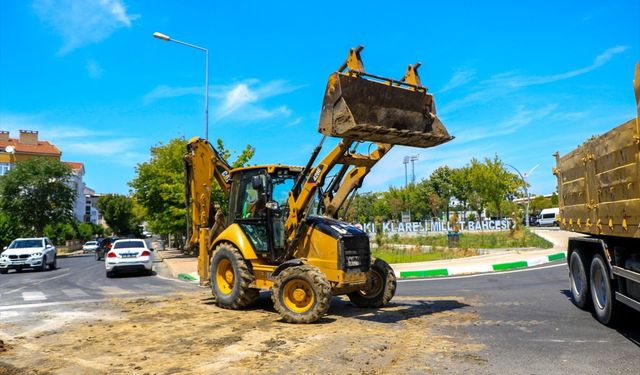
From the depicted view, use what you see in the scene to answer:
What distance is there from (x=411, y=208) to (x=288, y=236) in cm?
6985

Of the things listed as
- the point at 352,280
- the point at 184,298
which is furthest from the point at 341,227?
the point at 184,298

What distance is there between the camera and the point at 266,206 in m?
9.07

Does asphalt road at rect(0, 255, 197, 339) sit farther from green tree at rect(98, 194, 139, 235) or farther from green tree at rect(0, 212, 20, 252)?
green tree at rect(98, 194, 139, 235)

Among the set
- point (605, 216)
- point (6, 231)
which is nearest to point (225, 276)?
point (605, 216)

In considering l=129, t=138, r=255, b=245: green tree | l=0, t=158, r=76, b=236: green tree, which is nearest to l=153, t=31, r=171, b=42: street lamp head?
l=129, t=138, r=255, b=245: green tree

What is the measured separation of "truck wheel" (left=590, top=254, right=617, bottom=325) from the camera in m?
6.94

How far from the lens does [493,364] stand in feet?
17.6

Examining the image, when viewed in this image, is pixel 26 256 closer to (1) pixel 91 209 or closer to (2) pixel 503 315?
(2) pixel 503 315

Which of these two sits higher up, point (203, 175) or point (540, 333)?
point (203, 175)

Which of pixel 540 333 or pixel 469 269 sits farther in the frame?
pixel 469 269

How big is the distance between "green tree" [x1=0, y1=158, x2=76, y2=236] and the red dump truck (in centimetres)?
4646

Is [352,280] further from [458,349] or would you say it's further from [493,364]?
[493,364]

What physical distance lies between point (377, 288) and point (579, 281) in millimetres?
3539

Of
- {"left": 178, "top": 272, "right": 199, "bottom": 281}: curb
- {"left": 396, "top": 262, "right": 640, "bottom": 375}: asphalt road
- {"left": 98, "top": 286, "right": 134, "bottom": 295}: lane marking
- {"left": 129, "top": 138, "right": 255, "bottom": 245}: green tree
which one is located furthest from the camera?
Result: {"left": 129, "top": 138, "right": 255, "bottom": 245}: green tree
